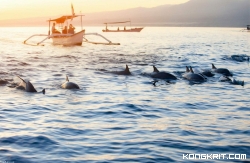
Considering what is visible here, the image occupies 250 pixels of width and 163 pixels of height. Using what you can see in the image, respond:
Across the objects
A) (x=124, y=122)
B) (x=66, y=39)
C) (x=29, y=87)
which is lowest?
(x=124, y=122)

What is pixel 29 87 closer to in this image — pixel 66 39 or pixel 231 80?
pixel 231 80

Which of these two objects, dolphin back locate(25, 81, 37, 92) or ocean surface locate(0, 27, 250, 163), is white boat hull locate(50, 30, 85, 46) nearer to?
ocean surface locate(0, 27, 250, 163)

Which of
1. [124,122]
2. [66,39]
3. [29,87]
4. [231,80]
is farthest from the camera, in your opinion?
[66,39]

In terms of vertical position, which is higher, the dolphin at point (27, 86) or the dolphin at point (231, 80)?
the dolphin at point (27, 86)

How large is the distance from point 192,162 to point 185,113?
622 cm

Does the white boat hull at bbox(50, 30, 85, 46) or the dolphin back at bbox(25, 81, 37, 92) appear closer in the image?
the dolphin back at bbox(25, 81, 37, 92)

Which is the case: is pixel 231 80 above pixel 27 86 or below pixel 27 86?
below

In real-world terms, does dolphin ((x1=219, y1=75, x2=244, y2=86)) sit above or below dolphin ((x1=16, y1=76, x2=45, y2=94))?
below

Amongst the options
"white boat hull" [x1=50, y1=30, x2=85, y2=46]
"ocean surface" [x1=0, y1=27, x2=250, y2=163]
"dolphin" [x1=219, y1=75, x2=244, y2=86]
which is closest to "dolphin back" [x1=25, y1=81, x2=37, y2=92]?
"ocean surface" [x1=0, y1=27, x2=250, y2=163]

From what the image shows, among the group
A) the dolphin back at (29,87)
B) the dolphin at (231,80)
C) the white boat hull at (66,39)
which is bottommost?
the dolphin at (231,80)

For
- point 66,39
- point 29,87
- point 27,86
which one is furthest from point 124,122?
point 66,39

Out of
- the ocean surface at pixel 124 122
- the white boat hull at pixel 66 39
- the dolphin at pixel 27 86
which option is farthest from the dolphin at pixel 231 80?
the white boat hull at pixel 66 39

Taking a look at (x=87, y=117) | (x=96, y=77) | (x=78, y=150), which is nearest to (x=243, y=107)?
(x=87, y=117)

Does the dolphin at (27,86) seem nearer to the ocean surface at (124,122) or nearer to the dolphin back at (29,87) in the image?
the dolphin back at (29,87)
